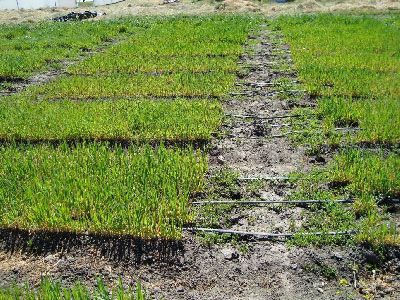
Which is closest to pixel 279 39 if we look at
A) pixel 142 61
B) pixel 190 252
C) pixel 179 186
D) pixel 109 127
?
pixel 142 61

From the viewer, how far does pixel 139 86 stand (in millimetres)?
8852

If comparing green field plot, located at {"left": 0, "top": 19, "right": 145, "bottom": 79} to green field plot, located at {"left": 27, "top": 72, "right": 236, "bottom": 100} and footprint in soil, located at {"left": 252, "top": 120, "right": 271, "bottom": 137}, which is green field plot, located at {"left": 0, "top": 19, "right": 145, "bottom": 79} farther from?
footprint in soil, located at {"left": 252, "top": 120, "right": 271, "bottom": 137}

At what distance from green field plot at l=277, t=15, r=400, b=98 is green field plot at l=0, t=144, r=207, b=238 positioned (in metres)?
4.07

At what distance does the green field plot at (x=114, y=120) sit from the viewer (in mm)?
6434

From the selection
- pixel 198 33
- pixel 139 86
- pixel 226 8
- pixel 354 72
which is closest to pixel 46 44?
pixel 198 33

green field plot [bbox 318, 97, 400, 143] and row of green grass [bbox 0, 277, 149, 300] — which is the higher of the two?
green field plot [bbox 318, 97, 400, 143]

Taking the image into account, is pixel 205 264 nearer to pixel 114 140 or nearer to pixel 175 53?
pixel 114 140

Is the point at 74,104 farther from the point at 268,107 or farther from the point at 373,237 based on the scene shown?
the point at 373,237

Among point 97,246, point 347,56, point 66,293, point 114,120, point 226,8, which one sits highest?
point 226,8

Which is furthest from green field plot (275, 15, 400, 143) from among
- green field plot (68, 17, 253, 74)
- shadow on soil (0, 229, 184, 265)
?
shadow on soil (0, 229, 184, 265)

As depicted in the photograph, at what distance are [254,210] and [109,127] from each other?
2.91 metres

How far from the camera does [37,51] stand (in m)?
13.1

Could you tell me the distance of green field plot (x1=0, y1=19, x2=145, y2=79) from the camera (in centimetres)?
1126

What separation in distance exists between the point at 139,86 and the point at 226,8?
→ 17493 millimetres
